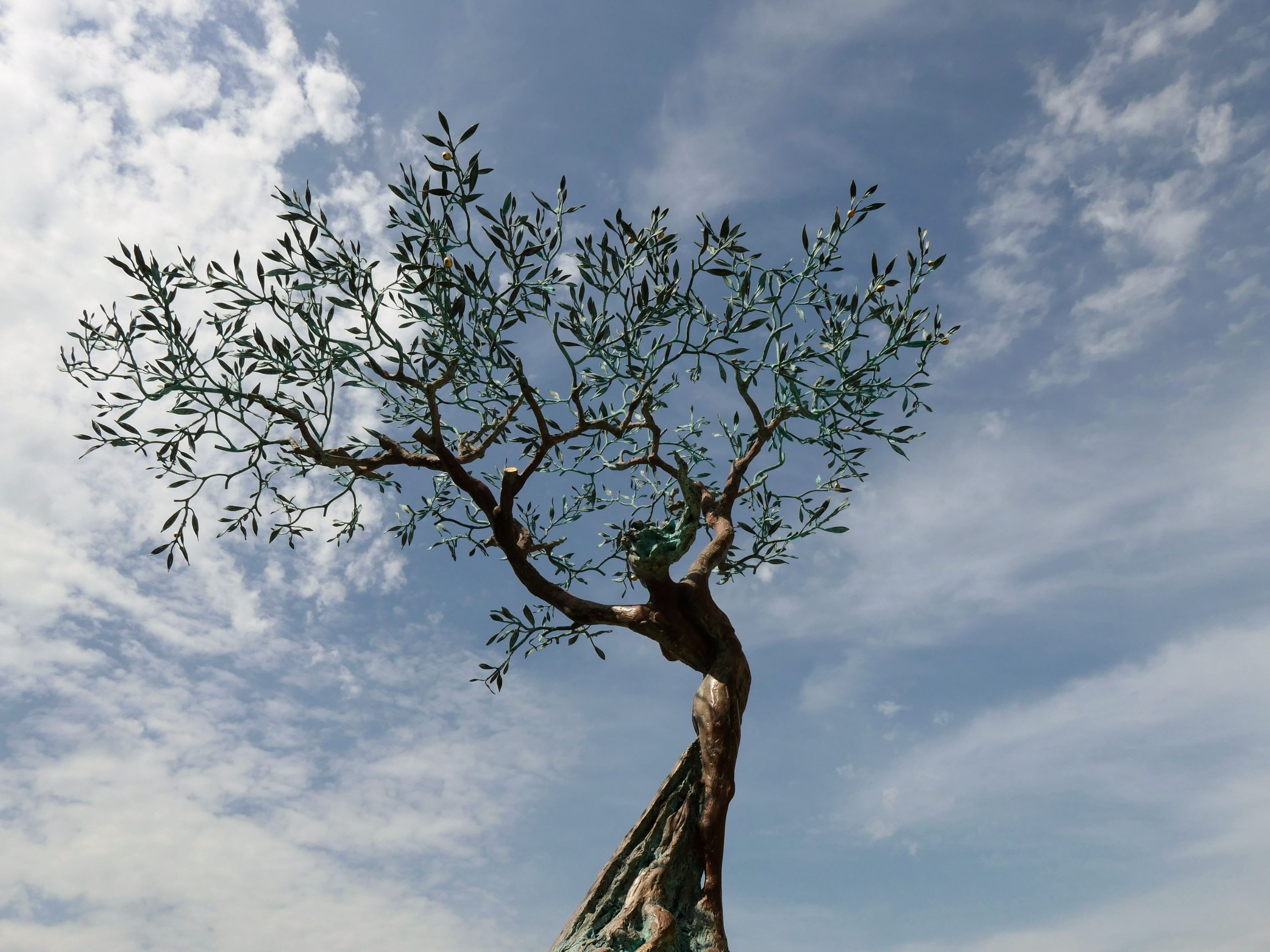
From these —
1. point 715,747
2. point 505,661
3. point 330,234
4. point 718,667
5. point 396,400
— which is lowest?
point 715,747

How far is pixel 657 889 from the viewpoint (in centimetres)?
845

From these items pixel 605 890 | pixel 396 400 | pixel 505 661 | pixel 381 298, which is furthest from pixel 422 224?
pixel 605 890

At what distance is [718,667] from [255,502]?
5.38 metres

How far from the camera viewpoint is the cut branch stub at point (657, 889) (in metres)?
8.09

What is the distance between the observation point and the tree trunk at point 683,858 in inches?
321

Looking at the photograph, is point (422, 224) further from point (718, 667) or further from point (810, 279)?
point (718, 667)

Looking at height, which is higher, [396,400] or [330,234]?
[330,234]

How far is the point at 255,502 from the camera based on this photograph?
1040cm

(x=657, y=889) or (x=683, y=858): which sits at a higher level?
(x=683, y=858)

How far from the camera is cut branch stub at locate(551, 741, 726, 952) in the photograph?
8.09 m

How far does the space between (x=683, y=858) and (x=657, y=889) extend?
1.41 feet

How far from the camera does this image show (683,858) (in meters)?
8.77

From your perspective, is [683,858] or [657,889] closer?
[657,889]

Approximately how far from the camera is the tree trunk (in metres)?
8.15
